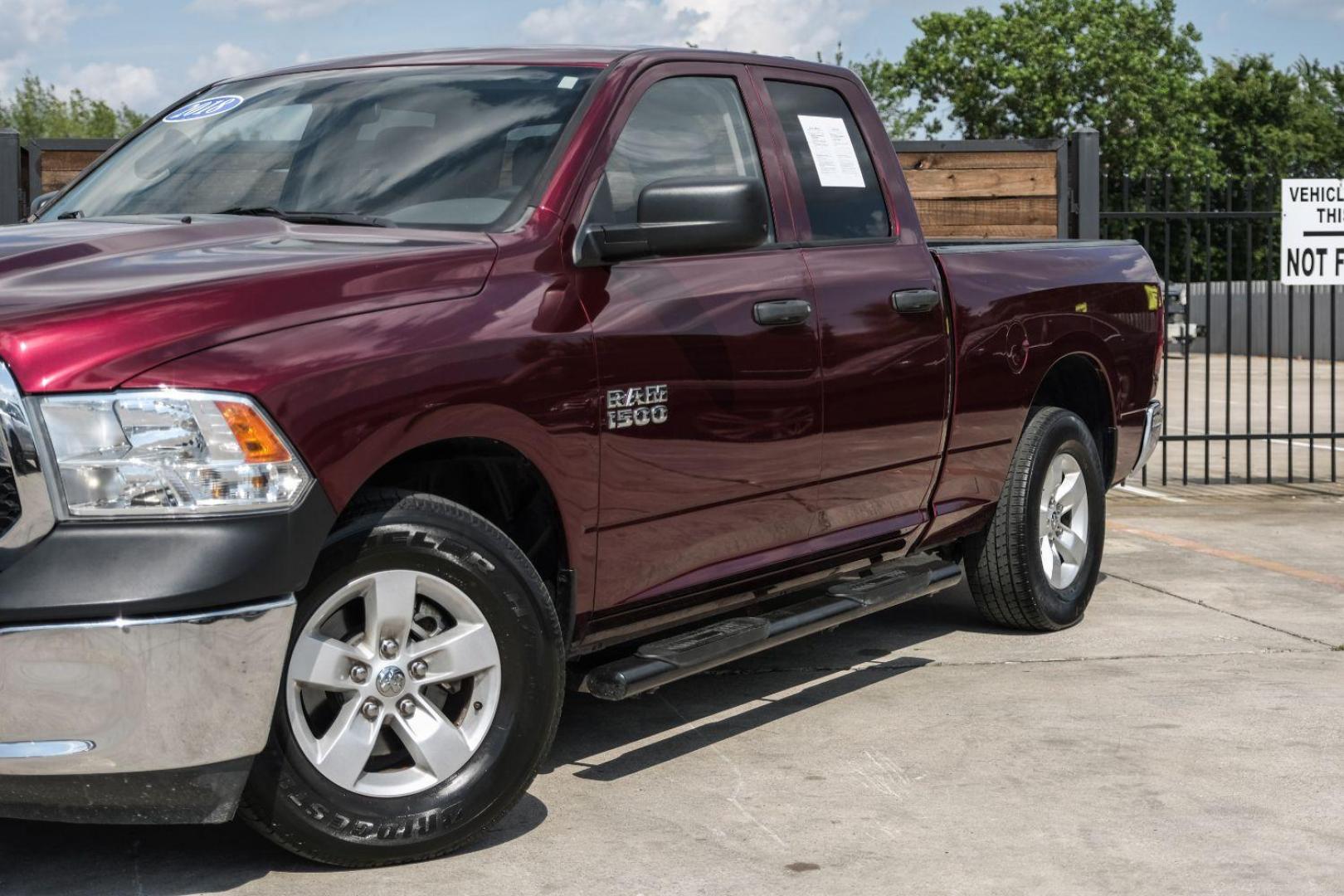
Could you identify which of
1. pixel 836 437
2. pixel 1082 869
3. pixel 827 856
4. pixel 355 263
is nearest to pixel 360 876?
pixel 827 856

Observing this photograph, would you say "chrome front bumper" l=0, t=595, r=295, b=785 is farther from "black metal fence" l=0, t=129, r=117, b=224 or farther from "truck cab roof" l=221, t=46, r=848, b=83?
"black metal fence" l=0, t=129, r=117, b=224

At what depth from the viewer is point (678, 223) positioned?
429cm

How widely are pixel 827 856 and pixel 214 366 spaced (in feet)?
5.82

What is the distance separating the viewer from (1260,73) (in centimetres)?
6775

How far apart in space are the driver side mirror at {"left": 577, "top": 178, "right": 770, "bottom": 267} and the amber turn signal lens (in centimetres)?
107

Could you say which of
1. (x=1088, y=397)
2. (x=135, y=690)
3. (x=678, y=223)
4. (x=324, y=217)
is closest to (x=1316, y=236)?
(x=1088, y=397)

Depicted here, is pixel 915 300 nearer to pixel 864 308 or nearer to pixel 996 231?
pixel 864 308

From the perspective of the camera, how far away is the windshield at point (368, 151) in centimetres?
442

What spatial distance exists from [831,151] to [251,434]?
2628 millimetres

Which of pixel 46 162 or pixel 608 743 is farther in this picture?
pixel 46 162

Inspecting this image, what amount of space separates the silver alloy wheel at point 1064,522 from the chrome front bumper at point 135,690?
12.5 ft

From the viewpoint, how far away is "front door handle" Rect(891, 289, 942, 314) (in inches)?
212

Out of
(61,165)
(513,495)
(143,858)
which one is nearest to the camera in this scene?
(143,858)

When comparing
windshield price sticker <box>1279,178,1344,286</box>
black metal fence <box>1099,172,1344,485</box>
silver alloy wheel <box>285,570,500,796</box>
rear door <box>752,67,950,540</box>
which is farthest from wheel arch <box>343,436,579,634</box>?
windshield price sticker <box>1279,178,1344,286</box>
